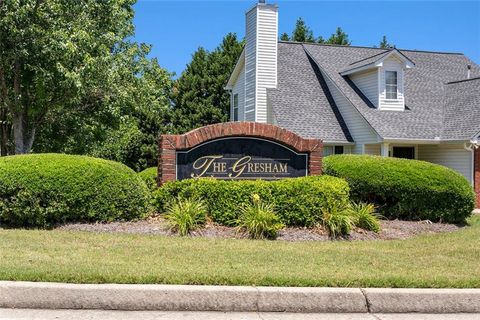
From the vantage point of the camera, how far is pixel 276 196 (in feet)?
34.8

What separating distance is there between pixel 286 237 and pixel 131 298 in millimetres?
4667

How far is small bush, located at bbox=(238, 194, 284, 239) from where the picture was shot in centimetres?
963

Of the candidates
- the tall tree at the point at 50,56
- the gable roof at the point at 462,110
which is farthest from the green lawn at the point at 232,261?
the gable roof at the point at 462,110

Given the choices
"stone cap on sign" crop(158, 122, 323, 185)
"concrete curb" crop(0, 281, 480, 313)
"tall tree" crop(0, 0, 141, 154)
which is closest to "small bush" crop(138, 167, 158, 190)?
"stone cap on sign" crop(158, 122, 323, 185)

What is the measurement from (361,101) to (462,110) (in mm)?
3744

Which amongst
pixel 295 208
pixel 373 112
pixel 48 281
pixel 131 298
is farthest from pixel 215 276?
pixel 373 112

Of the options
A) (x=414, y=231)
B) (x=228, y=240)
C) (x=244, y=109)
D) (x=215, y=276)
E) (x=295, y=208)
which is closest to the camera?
(x=215, y=276)

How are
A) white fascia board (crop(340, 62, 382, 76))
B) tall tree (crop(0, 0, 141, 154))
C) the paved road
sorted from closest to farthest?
1. the paved road
2. tall tree (crop(0, 0, 141, 154))
3. white fascia board (crop(340, 62, 382, 76))

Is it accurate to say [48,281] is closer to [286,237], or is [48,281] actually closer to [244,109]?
[286,237]

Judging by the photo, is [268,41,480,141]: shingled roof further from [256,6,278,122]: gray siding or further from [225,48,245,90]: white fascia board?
[225,48,245,90]: white fascia board

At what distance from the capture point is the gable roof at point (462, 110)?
19.1 metres

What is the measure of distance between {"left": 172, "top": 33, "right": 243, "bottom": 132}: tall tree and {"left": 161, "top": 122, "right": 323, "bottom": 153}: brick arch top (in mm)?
19131

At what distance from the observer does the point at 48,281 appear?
586cm

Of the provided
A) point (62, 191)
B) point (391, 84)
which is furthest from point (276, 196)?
point (391, 84)
